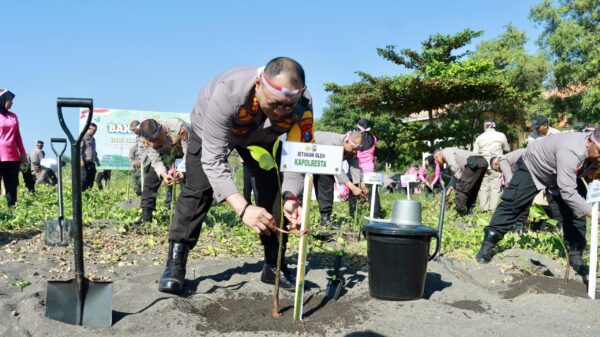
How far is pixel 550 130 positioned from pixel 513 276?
561 centimetres

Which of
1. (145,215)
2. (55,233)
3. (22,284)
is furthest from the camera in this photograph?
(145,215)

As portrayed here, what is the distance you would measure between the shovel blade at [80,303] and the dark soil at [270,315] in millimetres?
503

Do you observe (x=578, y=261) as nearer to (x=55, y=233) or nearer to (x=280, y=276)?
(x=280, y=276)

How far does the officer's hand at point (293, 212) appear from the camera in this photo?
10.5 feet

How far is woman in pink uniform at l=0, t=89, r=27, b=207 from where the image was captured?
7566 mm

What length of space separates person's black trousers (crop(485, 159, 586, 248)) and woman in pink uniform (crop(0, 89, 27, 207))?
6531 millimetres

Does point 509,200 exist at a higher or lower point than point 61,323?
higher

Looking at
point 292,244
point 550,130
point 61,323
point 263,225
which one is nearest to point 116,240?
point 292,244

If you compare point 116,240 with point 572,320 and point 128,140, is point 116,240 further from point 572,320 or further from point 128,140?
point 128,140

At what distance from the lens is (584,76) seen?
78.1 ft

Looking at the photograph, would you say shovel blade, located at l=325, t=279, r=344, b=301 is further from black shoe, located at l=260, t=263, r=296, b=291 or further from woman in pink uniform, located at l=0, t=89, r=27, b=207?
woman in pink uniform, located at l=0, t=89, r=27, b=207

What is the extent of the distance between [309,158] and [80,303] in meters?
1.47

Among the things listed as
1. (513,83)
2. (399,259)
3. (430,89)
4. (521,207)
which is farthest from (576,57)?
(399,259)

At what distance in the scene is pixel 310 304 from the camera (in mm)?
3480
